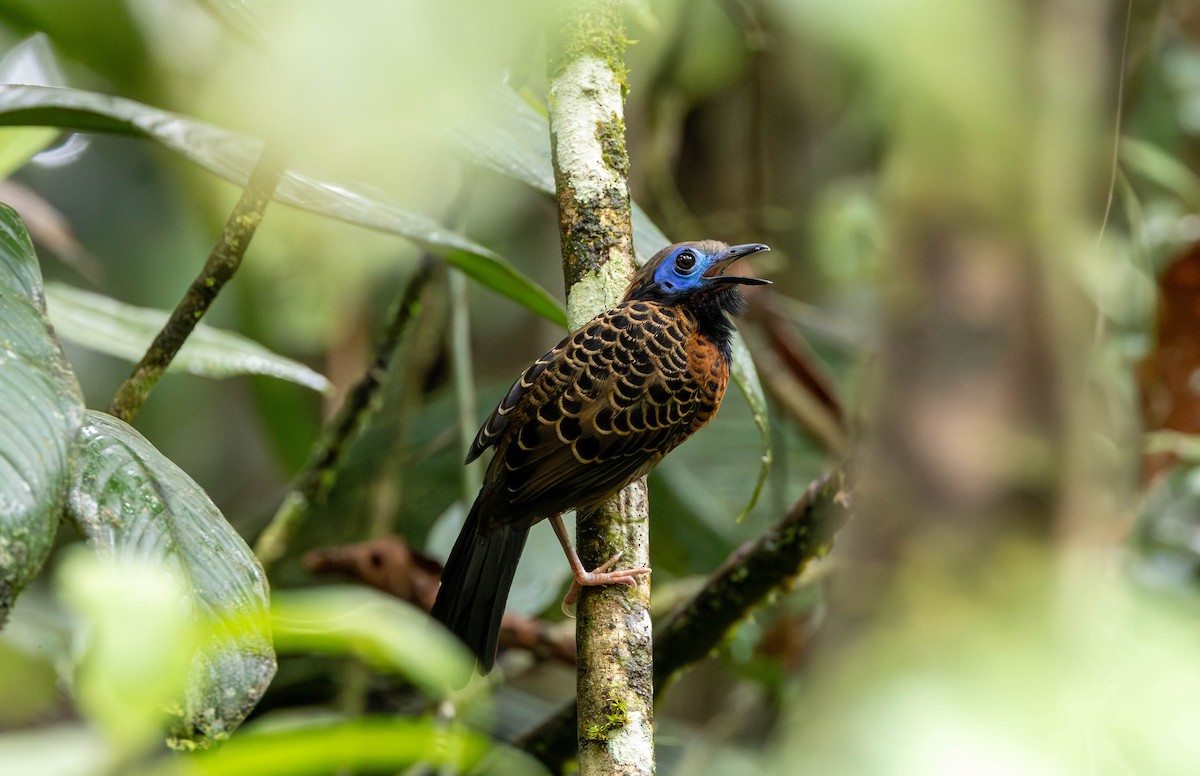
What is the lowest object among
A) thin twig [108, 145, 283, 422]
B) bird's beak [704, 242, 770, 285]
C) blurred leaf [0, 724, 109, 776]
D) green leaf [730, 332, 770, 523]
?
blurred leaf [0, 724, 109, 776]

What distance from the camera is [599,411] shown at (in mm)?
2098

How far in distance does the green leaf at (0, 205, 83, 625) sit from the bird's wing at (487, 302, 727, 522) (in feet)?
3.02

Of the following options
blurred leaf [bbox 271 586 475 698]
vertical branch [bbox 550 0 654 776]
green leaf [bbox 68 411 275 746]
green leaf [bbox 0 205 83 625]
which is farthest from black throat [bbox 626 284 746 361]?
blurred leaf [bbox 271 586 475 698]

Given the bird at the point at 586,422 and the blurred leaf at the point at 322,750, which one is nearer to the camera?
the blurred leaf at the point at 322,750

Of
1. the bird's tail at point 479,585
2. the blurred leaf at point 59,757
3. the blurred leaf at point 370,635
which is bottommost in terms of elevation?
the blurred leaf at point 59,757

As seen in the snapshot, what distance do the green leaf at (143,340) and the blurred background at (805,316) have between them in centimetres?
41

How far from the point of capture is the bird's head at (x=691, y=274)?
7.36 feet

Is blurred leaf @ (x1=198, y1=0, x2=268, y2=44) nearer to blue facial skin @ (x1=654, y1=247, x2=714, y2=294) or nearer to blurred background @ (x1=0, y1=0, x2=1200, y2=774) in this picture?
blurred background @ (x1=0, y1=0, x2=1200, y2=774)

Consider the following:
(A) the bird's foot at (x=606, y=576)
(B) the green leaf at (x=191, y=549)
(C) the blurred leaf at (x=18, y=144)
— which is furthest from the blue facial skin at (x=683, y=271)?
(C) the blurred leaf at (x=18, y=144)

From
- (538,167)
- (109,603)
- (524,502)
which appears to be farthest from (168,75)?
(109,603)

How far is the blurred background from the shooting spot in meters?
1.23

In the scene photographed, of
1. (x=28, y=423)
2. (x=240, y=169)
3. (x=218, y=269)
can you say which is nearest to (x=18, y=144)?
(x=240, y=169)

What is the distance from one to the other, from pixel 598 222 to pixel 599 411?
0.36 meters

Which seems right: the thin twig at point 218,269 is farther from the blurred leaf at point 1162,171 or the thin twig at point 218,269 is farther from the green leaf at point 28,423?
the blurred leaf at point 1162,171
